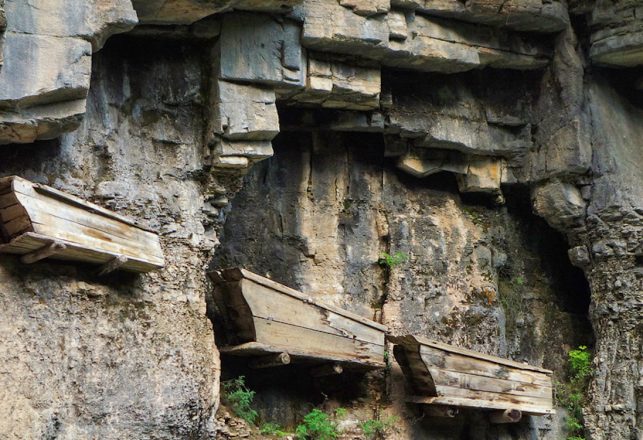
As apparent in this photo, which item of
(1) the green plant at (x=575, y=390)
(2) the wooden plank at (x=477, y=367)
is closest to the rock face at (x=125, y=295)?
(2) the wooden plank at (x=477, y=367)

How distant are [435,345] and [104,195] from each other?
3378mm

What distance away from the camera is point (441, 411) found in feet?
31.8

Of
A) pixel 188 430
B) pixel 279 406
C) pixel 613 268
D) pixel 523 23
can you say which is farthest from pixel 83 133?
pixel 613 268

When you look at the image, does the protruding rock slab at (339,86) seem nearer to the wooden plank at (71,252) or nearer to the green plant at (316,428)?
the wooden plank at (71,252)

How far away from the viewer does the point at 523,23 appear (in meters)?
10.4

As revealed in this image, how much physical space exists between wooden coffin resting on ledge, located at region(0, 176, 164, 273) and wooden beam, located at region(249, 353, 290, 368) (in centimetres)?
142

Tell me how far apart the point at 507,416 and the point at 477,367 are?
0.62m

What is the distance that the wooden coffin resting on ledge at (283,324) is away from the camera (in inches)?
335

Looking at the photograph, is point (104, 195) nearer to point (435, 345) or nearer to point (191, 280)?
point (191, 280)

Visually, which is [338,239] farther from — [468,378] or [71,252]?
[71,252]

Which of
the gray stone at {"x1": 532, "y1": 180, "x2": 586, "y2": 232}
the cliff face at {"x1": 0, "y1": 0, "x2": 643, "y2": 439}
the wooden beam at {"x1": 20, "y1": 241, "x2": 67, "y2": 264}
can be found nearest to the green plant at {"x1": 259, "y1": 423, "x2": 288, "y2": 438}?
the cliff face at {"x1": 0, "y1": 0, "x2": 643, "y2": 439}

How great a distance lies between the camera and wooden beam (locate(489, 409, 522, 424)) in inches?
395

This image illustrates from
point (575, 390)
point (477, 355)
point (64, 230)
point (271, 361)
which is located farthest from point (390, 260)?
point (64, 230)

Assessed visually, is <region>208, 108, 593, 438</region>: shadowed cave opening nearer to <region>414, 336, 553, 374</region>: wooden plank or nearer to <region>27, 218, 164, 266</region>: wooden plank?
<region>414, 336, 553, 374</region>: wooden plank
